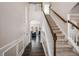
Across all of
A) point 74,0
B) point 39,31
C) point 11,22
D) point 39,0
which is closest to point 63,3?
point 74,0

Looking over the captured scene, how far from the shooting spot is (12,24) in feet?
8.67

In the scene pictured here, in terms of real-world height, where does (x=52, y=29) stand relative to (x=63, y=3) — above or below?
below

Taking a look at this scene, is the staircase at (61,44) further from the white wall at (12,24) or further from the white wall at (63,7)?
the white wall at (12,24)

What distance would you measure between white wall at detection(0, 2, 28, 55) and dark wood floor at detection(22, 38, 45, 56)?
4.0 inches

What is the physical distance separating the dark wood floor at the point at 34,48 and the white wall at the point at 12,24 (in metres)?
0.10

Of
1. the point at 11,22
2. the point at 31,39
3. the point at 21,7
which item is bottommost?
the point at 31,39

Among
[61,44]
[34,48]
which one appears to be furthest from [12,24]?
[61,44]

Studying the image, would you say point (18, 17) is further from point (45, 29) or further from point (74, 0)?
point (74, 0)

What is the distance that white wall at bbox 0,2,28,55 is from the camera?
259 cm

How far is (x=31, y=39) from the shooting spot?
2643 mm

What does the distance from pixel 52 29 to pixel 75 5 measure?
48 centimetres

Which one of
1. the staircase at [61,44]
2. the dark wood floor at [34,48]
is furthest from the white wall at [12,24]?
the staircase at [61,44]

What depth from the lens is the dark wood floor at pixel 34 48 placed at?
2.63 metres

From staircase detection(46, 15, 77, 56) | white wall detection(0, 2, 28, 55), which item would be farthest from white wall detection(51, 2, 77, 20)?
white wall detection(0, 2, 28, 55)
